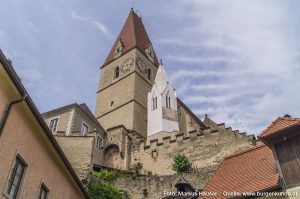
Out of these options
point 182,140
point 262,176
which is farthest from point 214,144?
point 262,176

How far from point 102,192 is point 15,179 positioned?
11.7m

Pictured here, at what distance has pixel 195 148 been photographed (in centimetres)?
2831

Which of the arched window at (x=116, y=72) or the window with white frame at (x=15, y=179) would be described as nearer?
the window with white frame at (x=15, y=179)

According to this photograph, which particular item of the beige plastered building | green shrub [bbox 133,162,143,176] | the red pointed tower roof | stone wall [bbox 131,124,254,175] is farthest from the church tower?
the beige plastered building

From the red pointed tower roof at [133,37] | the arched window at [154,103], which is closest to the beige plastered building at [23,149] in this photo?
the arched window at [154,103]

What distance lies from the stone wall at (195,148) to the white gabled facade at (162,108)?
13.0 feet

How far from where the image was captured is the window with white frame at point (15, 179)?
31.7 feet

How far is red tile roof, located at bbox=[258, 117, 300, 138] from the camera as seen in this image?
1054cm

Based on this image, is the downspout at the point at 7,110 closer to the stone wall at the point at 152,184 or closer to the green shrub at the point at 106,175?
the stone wall at the point at 152,184

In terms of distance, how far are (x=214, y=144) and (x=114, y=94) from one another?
1683 cm

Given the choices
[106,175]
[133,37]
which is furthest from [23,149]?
[133,37]

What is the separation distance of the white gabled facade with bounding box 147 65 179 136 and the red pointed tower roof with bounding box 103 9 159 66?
360 inches

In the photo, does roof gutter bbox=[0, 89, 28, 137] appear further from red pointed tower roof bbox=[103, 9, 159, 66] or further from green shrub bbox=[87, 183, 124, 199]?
red pointed tower roof bbox=[103, 9, 159, 66]

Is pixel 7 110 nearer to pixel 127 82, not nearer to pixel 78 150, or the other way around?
pixel 78 150
